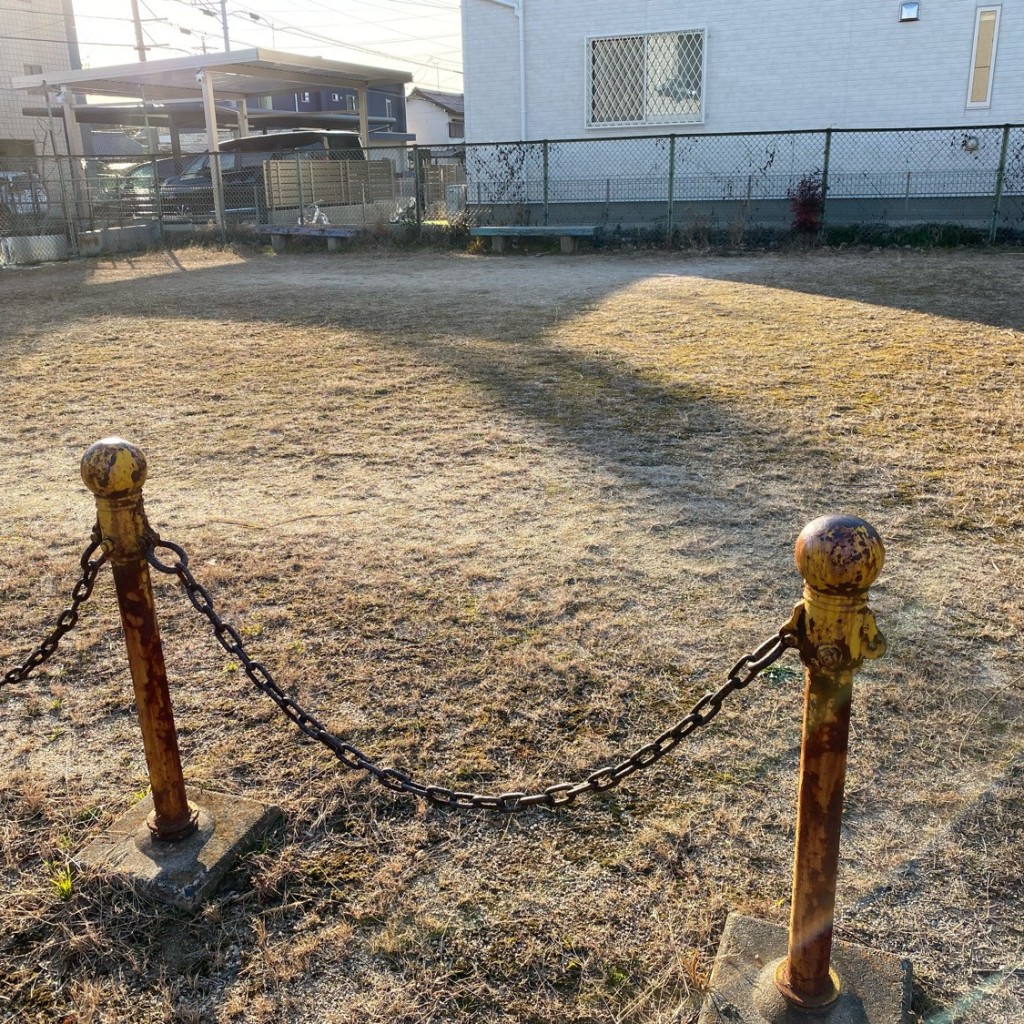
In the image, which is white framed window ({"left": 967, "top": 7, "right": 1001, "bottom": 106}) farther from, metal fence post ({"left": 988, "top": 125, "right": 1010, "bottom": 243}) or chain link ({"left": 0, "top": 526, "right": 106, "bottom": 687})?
chain link ({"left": 0, "top": 526, "right": 106, "bottom": 687})

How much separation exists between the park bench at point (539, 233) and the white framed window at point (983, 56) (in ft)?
19.6

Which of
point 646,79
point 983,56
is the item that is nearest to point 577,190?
point 646,79

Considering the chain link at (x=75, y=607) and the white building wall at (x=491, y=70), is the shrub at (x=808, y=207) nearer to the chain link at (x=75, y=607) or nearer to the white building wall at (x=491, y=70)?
the white building wall at (x=491, y=70)

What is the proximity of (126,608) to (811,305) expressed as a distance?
29.1 ft

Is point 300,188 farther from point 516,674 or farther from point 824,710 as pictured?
point 824,710

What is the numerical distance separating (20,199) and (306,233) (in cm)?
645

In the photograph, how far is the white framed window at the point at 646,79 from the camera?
633 inches

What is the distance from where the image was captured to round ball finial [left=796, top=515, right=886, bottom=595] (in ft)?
5.32

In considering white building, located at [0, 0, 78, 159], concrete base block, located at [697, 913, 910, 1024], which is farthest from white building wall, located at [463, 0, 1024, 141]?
white building, located at [0, 0, 78, 159]

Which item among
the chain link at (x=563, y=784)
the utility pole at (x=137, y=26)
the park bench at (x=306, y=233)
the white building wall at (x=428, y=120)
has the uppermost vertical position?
the utility pole at (x=137, y=26)

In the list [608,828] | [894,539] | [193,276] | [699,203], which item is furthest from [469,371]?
[699,203]

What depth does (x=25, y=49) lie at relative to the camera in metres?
35.2

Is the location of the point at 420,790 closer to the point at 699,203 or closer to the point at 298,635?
the point at 298,635

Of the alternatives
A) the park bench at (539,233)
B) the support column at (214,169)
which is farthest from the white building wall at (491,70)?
the support column at (214,169)
